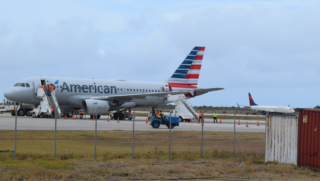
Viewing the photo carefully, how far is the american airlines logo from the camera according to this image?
42.4 metres

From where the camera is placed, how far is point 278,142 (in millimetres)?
15875

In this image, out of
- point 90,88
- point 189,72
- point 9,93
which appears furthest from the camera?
point 189,72

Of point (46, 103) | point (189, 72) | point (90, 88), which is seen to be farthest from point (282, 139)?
point (189, 72)

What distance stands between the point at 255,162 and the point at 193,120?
3256 cm

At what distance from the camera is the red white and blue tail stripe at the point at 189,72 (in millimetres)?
52625

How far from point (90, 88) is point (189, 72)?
47.0 ft

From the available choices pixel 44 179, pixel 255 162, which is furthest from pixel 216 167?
pixel 44 179

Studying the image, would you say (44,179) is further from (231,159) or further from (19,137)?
(19,137)

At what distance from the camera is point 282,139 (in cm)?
1574

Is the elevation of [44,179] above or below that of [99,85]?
below

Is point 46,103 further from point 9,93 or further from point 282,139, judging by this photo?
point 282,139

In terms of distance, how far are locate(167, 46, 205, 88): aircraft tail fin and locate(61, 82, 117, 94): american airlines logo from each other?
29.9 feet

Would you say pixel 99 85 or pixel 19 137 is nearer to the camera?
pixel 19 137

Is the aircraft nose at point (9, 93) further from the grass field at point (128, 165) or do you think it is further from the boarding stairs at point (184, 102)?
the grass field at point (128, 165)
